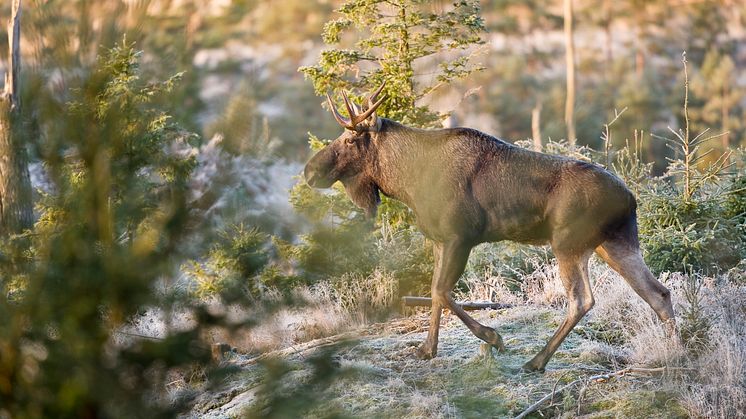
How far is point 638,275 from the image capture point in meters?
7.46

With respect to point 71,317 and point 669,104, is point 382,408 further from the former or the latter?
point 669,104

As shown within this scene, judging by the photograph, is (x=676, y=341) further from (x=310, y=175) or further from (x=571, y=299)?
(x=310, y=175)

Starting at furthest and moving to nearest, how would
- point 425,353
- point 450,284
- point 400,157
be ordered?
point 400,157
point 425,353
point 450,284

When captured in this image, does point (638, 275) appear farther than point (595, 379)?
Yes

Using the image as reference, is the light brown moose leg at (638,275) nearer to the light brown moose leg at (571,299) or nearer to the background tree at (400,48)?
the light brown moose leg at (571,299)

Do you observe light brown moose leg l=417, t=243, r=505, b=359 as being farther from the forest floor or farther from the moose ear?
the moose ear

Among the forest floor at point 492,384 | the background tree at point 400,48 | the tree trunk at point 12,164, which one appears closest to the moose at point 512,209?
the forest floor at point 492,384

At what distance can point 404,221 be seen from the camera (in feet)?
38.7

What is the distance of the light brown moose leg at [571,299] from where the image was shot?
7.35 m

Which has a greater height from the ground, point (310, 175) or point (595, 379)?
point (310, 175)

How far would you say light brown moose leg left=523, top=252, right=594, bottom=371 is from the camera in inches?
289

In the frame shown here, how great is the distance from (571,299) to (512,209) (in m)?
0.88

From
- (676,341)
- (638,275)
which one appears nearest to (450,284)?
(638,275)

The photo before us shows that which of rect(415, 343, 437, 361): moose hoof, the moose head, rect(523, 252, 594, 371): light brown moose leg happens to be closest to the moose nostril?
the moose head
